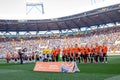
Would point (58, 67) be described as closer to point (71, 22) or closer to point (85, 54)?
point (85, 54)

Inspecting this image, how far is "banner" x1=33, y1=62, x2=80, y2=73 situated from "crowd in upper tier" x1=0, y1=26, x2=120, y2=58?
3896cm

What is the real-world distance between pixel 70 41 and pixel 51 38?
23.1 ft

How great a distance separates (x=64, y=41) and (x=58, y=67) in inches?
2018

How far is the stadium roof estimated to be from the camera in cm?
5465

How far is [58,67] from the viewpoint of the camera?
51.2 feet

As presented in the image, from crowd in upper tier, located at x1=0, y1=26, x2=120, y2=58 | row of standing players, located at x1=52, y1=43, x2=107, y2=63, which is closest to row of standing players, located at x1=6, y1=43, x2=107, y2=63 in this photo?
row of standing players, located at x1=52, y1=43, x2=107, y2=63

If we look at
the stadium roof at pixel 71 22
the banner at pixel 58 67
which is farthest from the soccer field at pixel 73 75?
the stadium roof at pixel 71 22

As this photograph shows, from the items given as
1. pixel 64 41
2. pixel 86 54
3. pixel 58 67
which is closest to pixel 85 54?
pixel 86 54

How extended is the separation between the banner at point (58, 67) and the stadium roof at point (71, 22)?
36812mm

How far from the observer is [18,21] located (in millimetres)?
65375

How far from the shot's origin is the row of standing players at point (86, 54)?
76.2ft

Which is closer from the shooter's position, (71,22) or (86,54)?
(86,54)

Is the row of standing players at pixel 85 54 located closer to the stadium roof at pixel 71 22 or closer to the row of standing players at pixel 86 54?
the row of standing players at pixel 86 54

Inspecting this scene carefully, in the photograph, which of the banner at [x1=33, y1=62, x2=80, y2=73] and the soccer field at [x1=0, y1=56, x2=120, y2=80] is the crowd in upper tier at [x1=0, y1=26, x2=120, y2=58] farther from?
the soccer field at [x1=0, y1=56, x2=120, y2=80]
